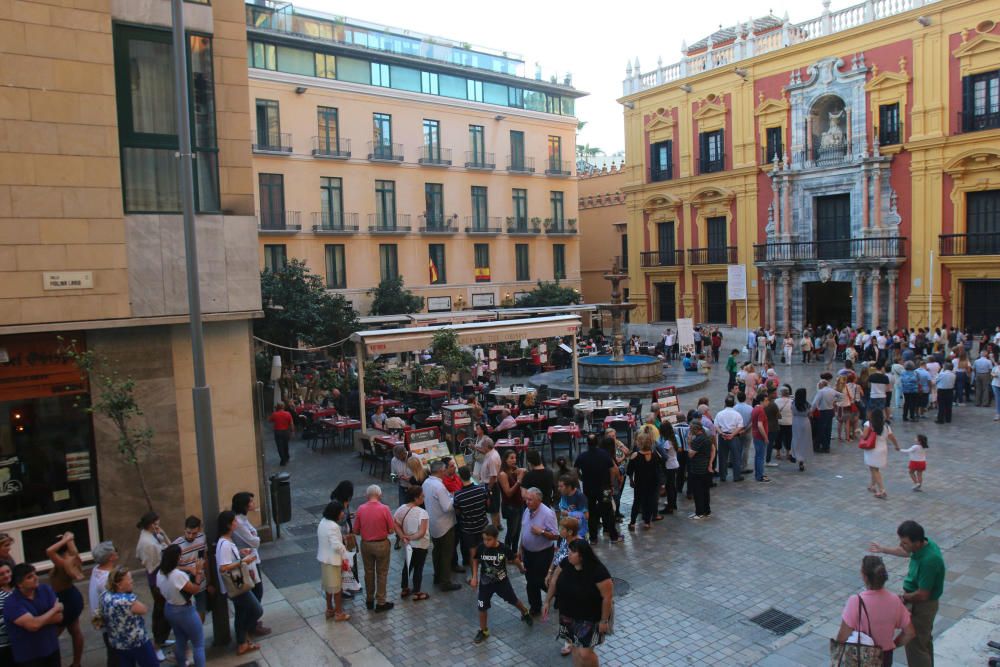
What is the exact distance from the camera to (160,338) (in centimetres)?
1012

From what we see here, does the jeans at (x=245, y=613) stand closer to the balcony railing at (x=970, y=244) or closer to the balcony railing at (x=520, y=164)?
the balcony railing at (x=970, y=244)

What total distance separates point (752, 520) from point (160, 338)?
29.3ft

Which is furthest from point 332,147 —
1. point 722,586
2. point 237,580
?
point 722,586

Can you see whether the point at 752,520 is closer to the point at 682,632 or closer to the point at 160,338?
the point at 682,632

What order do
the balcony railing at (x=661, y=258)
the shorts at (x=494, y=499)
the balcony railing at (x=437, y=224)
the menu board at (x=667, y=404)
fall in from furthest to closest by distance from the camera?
the balcony railing at (x=661, y=258), the balcony railing at (x=437, y=224), the menu board at (x=667, y=404), the shorts at (x=494, y=499)

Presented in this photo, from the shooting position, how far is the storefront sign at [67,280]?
9203 millimetres

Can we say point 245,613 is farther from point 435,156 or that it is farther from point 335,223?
point 435,156

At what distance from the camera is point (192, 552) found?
7.60 meters

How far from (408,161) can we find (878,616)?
36054 millimetres

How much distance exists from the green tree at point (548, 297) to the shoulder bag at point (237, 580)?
33.2m

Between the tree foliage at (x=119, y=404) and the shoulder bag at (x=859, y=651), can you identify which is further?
the tree foliage at (x=119, y=404)

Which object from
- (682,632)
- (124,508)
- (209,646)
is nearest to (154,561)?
(209,646)

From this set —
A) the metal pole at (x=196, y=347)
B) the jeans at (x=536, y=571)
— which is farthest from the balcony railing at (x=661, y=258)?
the metal pole at (x=196, y=347)

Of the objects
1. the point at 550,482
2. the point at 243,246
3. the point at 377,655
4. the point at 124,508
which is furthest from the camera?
the point at 243,246
